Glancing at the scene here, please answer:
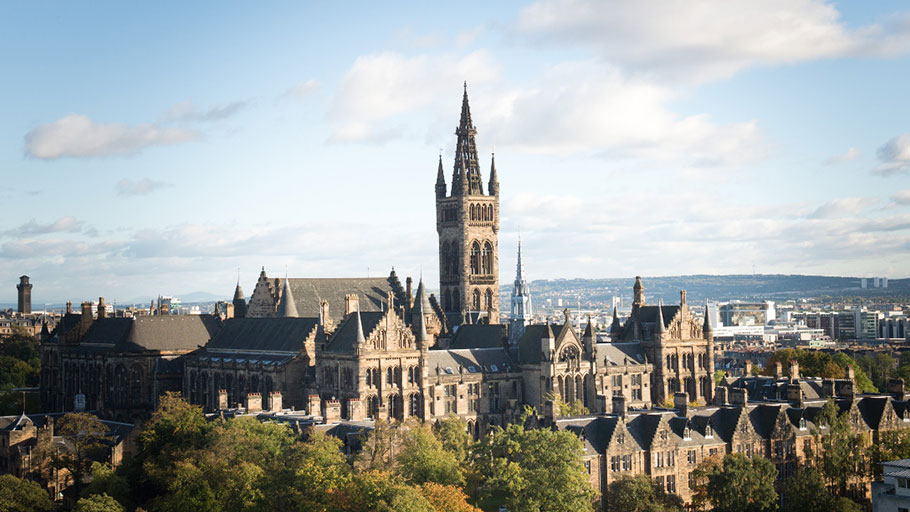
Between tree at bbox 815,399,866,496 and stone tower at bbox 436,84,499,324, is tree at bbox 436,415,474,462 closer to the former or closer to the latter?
tree at bbox 815,399,866,496

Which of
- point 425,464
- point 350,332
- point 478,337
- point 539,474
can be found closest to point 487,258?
point 478,337

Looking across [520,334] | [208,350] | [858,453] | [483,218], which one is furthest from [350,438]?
[483,218]

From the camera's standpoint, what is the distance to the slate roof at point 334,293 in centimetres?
17750

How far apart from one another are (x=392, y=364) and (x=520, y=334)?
26803 millimetres

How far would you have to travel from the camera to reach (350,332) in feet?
478

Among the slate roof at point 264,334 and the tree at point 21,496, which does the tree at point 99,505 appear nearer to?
the tree at point 21,496

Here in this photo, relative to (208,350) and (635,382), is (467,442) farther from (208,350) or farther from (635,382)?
(208,350)

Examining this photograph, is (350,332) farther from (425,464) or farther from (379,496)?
(379,496)

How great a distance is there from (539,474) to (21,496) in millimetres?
50208

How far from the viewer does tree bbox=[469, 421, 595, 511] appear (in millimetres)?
94562

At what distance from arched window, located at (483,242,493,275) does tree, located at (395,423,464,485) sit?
9736 cm

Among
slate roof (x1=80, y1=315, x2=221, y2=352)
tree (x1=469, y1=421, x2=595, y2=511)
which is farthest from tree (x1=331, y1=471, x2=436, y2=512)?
slate roof (x1=80, y1=315, x2=221, y2=352)

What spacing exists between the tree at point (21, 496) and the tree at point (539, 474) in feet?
138

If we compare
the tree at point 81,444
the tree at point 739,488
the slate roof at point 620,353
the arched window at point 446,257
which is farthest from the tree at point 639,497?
the arched window at point 446,257
